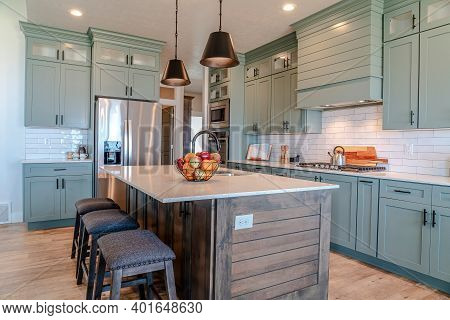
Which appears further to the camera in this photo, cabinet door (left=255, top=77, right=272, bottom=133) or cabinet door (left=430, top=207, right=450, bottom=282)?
cabinet door (left=255, top=77, right=272, bottom=133)

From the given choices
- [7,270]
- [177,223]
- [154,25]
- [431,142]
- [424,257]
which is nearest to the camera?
[177,223]

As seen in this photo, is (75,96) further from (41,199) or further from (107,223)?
(107,223)

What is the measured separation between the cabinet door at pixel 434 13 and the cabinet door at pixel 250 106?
106 inches

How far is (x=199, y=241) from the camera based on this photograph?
6.04 ft

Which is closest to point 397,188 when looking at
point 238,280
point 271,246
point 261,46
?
point 271,246

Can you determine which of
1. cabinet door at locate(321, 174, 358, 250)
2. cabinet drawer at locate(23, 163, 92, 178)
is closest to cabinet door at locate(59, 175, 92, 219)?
cabinet drawer at locate(23, 163, 92, 178)

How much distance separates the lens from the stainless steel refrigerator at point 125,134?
4.40m

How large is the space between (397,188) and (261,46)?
3.17 meters

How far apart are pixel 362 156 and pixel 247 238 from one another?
2.43 metres

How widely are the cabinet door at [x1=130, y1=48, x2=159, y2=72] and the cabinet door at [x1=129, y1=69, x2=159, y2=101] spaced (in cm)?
8

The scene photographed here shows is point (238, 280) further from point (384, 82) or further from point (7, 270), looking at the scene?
point (384, 82)

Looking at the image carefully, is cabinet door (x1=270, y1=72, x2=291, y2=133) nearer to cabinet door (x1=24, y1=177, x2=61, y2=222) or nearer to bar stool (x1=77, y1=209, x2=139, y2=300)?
bar stool (x1=77, y1=209, x2=139, y2=300)

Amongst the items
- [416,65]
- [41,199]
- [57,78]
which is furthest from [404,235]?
[57,78]

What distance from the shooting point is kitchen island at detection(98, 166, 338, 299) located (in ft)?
5.74
